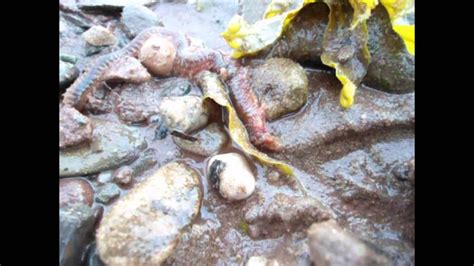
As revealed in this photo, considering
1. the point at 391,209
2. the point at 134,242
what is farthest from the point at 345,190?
the point at 134,242

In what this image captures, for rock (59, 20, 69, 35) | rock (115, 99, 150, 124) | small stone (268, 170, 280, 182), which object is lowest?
small stone (268, 170, 280, 182)

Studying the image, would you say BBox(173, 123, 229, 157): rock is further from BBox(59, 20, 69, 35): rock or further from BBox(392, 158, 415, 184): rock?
BBox(59, 20, 69, 35): rock

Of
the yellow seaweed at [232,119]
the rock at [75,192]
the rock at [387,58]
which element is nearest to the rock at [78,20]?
the yellow seaweed at [232,119]

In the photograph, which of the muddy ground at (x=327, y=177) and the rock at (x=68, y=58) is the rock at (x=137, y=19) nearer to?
the rock at (x=68, y=58)

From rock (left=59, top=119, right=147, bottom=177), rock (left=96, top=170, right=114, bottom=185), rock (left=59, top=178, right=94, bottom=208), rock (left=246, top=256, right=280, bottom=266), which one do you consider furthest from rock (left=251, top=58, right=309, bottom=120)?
rock (left=59, top=178, right=94, bottom=208)
